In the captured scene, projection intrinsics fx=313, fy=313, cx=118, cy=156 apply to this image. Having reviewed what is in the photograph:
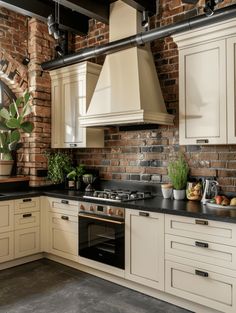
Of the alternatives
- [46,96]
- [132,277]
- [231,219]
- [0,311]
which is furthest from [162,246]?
[46,96]

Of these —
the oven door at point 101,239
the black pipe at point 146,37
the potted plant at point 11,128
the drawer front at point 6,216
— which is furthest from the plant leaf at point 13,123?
the oven door at point 101,239

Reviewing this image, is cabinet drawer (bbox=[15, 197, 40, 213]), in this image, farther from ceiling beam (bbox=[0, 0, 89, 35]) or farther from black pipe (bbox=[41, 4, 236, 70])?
ceiling beam (bbox=[0, 0, 89, 35])

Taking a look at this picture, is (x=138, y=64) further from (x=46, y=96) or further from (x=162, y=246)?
(x=162, y=246)

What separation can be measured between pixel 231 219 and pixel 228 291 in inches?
22.3

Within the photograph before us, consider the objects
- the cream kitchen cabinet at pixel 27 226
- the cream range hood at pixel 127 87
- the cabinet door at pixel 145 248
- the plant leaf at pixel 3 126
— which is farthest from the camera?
the plant leaf at pixel 3 126

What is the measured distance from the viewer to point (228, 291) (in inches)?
93.8

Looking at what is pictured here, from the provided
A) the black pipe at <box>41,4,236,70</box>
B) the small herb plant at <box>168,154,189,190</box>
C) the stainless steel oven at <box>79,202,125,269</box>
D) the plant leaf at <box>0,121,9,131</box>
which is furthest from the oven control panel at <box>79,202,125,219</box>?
the black pipe at <box>41,4,236,70</box>

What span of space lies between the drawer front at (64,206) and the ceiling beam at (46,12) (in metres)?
2.22

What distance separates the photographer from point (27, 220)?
12.3ft

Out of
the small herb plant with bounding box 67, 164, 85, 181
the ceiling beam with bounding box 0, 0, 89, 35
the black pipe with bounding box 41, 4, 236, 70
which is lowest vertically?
the small herb plant with bounding box 67, 164, 85, 181

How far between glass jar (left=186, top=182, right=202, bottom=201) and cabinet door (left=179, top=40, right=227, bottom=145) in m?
0.46

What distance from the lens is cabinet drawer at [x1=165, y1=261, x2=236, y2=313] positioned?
238cm

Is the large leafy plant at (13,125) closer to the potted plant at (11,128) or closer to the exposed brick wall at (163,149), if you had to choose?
the potted plant at (11,128)

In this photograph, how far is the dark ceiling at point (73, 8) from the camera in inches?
133
